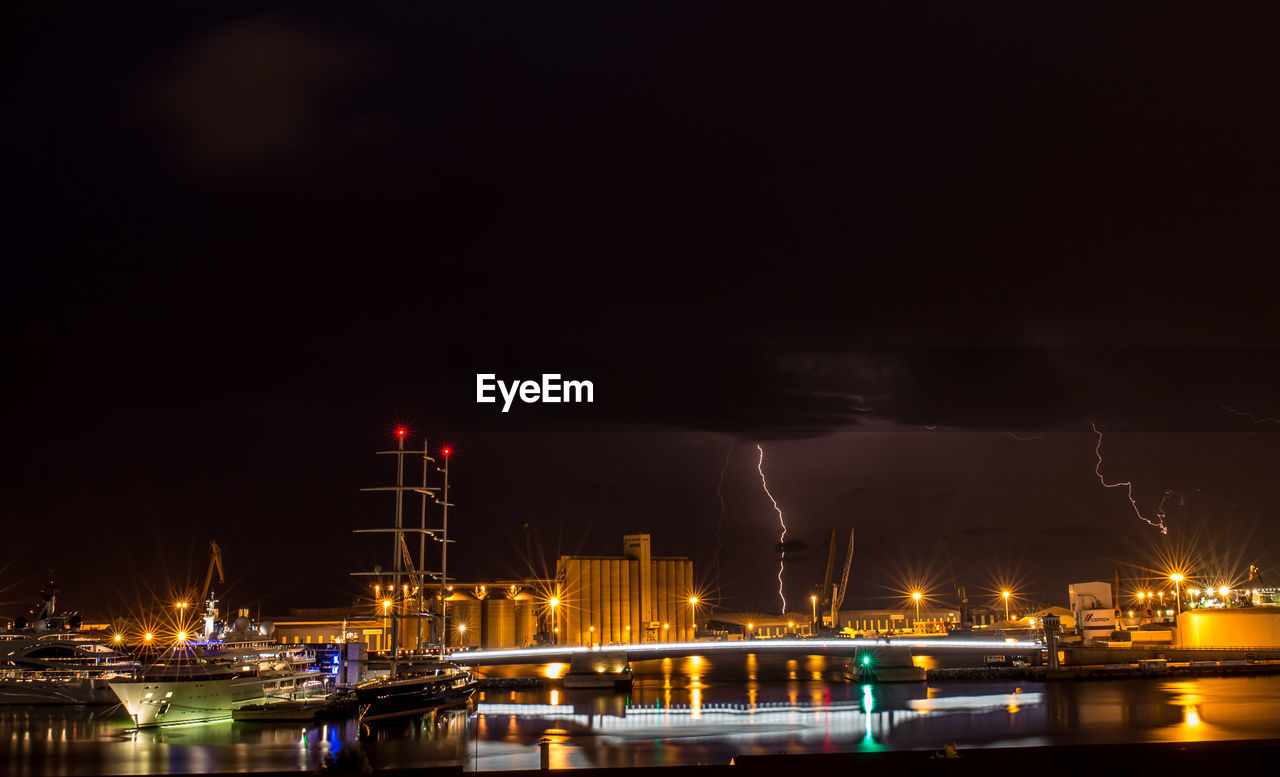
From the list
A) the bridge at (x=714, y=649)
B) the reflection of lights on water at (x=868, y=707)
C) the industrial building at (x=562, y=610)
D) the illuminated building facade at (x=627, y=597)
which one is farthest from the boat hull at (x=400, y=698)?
the illuminated building facade at (x=627, y=597)

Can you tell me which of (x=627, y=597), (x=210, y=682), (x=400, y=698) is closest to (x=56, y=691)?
(x=210, y=682)

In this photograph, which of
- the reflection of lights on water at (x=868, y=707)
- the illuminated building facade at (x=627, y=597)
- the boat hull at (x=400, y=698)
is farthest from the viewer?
the illuminated building facade at (x=627, y=597)

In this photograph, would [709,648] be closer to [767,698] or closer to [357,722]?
[767,698]

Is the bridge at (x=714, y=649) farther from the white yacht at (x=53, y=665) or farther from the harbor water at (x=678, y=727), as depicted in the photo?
the white yacht at (x=53, y=665)

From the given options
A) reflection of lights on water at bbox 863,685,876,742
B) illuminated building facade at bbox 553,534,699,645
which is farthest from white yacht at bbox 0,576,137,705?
illuminated building facade at bbox 553,534,699,645

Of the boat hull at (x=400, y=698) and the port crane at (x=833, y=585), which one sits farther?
the port crane at (x=833, y=585)
